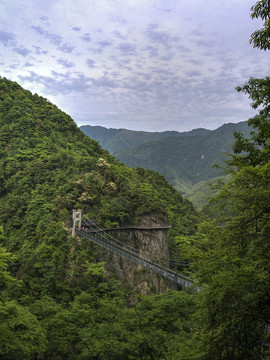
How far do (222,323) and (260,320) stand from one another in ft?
2.58

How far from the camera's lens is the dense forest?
20.8 feet

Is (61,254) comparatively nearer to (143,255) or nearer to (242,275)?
(143,255)

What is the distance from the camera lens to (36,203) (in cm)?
3000

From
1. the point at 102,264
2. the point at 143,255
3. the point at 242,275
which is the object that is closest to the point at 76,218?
the point at 102,264

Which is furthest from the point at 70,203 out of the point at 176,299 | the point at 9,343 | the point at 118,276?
the point at 9,343

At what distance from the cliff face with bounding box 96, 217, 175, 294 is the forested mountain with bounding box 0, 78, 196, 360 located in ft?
4.04

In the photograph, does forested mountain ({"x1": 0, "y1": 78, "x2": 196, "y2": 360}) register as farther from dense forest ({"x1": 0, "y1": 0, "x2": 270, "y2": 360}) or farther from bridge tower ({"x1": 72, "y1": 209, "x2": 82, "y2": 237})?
bridge tower ({"x1": 72, "y1": 209, "x2": 82, "y2": 237})

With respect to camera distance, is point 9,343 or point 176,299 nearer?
point 9,343

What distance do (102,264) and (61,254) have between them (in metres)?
3.69

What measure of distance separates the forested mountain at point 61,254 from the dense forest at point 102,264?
10 cm

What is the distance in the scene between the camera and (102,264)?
2491 cm

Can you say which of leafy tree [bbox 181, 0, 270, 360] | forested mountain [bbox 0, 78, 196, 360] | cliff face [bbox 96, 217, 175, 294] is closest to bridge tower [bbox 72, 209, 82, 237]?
forested mountain [bbox 0, 78, 196, 360]

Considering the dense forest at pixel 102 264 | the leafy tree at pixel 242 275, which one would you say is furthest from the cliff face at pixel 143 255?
the leafy tree at pixel 242 275

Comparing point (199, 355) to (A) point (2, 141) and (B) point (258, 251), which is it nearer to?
(B) point (258, 251)
